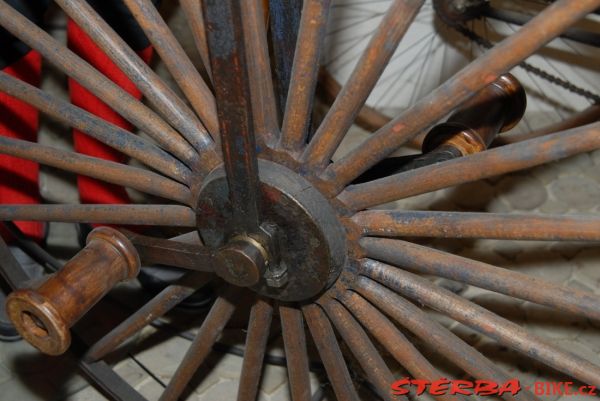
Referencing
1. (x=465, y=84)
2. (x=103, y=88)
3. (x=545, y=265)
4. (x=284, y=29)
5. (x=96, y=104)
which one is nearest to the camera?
(x=465, y=84)

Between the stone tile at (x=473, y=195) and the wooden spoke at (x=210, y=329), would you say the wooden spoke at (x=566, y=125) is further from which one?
the wooden spoke at (x=210, y=329)

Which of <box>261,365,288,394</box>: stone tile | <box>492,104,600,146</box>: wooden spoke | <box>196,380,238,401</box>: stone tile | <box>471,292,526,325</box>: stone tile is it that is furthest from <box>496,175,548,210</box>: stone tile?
<box>196,380,238,401</box>: stone tile

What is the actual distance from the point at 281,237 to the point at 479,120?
1.47 feet

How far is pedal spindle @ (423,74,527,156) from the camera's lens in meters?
1.22

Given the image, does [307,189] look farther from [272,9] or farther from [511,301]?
[511,301]

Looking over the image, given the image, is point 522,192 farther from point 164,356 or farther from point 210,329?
point 210,329

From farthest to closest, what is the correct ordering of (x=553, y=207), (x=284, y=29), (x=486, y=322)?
(x=553, y=207), (x=284, y=29), (x=486, y=322)

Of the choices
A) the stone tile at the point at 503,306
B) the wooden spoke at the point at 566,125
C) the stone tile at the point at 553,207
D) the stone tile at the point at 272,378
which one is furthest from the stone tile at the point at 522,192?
the stone tile at the point at 272,378

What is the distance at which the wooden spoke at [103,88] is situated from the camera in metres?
1.05

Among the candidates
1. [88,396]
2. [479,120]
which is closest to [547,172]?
[479,120]

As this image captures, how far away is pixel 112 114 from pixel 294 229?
808 mm

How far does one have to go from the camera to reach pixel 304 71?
0.93m

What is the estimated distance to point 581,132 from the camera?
0.81 metres

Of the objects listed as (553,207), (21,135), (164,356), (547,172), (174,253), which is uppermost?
(547,172)
